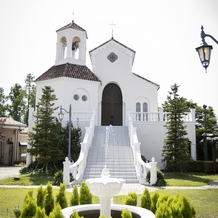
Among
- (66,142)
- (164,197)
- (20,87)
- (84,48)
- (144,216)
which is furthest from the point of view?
(20,87)

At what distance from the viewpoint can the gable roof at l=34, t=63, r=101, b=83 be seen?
2630 cm

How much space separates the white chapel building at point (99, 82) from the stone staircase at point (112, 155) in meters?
2.81

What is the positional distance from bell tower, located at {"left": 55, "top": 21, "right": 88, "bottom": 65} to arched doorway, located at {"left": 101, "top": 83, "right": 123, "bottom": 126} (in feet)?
14.9

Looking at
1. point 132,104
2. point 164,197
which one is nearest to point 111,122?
point 132,104

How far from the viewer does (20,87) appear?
5347cm

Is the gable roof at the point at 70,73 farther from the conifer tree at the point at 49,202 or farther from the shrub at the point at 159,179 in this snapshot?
the conifer tree at the point at 49,202

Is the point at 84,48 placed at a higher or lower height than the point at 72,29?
lower

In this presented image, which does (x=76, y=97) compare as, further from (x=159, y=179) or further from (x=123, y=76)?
(x=159, y=179)

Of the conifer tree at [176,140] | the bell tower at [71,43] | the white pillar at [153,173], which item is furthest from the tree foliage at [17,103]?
the white pillar at [153,173]

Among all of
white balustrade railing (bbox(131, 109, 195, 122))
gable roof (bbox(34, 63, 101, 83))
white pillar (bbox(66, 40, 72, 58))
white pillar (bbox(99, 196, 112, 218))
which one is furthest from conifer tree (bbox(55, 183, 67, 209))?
white pillar (bbox(66, 40, 72, 58))

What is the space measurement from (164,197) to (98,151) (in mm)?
12325

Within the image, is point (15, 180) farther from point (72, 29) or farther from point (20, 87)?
point (20, 87)

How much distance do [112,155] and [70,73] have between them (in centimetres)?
1126

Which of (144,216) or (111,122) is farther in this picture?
(111,122)
